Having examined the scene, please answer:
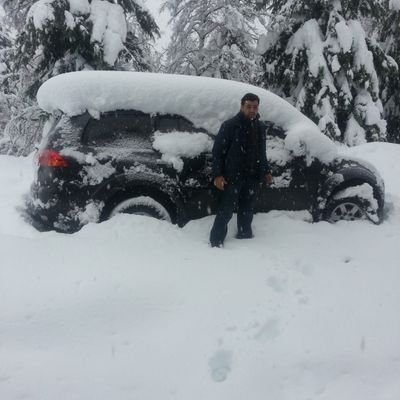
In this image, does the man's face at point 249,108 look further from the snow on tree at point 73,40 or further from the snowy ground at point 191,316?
the snow on tree at point 73,40

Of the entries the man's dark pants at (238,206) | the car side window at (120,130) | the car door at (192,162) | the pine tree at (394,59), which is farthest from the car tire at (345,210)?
the pine tree at (394,59)

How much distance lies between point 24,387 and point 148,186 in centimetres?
257

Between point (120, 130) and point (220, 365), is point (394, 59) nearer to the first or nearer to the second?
point (120, 130)

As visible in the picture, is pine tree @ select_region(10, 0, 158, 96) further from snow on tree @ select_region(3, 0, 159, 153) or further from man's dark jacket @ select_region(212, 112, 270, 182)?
man's dark jacket @ select_region(212, 112, 270, 182)

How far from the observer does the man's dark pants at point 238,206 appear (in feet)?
15.1

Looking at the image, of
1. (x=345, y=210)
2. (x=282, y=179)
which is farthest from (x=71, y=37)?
(x=345, y=210)

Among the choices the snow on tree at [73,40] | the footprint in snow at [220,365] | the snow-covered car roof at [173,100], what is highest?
the snow on tree at [73,40]

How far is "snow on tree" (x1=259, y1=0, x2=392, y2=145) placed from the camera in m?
10.8

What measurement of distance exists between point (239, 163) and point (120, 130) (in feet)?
4.55

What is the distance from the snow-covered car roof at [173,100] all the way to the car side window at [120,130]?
0.30 feet

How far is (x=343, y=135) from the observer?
38.2 feet

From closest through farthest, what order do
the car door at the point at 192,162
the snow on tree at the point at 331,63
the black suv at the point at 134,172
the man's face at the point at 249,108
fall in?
1. the man's face at the point at 249,108
2. the black suv at the point at 134,172
3. the car door at the point at 192,162
4. the snow on tree at the point at 331,63

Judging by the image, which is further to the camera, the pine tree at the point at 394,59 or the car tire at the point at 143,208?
the pine tree at the point at 394,59

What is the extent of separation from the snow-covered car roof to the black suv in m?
0.09
